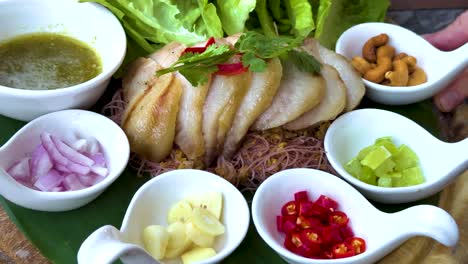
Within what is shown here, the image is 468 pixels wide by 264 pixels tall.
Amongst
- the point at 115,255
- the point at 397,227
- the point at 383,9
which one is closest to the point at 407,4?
the point at 383,9

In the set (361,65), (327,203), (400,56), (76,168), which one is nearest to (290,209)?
(327,203)

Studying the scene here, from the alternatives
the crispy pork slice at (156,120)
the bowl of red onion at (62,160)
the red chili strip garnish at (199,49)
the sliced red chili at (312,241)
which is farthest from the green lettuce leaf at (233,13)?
the sliced red chili at (312,241)

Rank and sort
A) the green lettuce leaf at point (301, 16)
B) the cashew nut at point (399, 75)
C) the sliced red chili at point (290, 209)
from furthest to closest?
the green lettuce leaf at point (301, 16) < the cashew nut at point (399, 75) < the sliced red chili at point (290, 209)

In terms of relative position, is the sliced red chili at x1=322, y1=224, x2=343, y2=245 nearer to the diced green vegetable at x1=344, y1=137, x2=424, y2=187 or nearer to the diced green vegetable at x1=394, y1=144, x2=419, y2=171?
the diced green vegetable at x1=344, y1=137, x2=424, y2=187

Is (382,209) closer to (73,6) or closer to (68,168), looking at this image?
(68,168)

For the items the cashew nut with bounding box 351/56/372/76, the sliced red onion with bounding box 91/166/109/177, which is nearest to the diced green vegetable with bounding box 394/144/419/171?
the cashew nut with bounding box 351/56/372/76

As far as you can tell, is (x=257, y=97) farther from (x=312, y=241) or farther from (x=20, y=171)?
(x=20, y=171)

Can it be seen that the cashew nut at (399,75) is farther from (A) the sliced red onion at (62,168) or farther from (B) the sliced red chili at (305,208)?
(A) the sliced red onion at (62,168)
